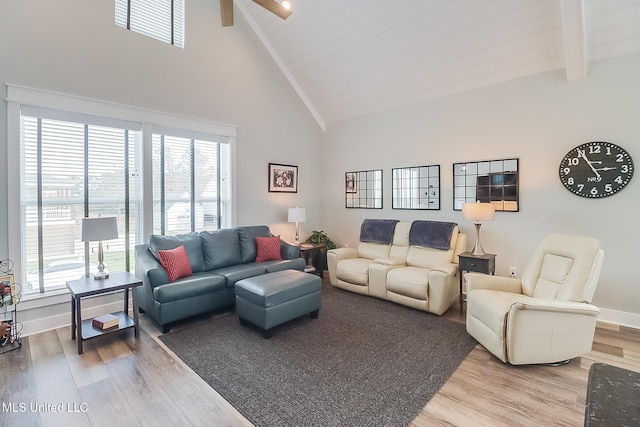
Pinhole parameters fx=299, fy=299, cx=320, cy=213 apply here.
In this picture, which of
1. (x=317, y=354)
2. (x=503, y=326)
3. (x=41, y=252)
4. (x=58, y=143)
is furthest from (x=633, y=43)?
(x=41, y=252)

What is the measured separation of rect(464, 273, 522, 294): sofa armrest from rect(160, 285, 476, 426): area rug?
51 cm

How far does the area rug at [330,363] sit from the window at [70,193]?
1.47m

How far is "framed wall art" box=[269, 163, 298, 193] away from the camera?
519 centimetres

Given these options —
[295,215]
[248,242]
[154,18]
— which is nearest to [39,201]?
[248,242]

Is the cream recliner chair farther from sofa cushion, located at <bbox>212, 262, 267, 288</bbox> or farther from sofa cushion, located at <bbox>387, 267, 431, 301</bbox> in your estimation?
sofa cushion, located at <bbox>212, 262, 267, 288</bbox>

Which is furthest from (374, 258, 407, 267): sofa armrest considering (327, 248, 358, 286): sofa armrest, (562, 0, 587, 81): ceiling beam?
(562, 0, 587, 81): ceiling beam

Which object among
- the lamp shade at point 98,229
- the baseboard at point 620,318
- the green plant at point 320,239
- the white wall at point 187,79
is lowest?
the baseboard at point 620,318

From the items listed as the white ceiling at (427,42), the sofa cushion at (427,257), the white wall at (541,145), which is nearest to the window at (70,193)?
the white ceiling at (427,42)

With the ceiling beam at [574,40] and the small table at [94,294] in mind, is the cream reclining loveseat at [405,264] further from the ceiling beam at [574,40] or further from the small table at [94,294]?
the small table at [94,294]

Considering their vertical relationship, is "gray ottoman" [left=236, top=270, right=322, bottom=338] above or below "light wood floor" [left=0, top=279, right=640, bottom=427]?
above

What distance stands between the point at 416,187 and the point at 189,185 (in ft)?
11.2

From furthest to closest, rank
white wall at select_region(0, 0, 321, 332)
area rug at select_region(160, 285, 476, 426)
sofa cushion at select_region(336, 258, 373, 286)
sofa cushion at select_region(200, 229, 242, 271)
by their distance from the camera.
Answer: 1. sofa cushion at select_region(336, 258, 373, 286)
2. sofa cushion at select_region(200, 229, 242, 271)
3. white wall at select_region(0, 0, 321, 332)
4. area rug at select_region(160, 285, 476, 426)

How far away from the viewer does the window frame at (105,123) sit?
9.55 ft

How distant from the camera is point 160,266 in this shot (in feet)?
10.8
